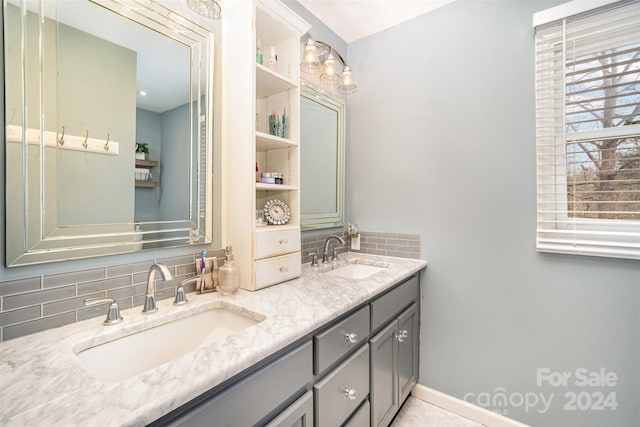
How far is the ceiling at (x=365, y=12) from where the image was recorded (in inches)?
72.1

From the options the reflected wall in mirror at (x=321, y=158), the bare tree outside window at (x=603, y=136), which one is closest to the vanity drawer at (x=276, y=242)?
the reflected wall in mirror at (x=321, y=158)

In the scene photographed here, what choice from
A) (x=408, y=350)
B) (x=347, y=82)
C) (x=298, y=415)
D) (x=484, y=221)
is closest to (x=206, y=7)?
(x=347, y=82)

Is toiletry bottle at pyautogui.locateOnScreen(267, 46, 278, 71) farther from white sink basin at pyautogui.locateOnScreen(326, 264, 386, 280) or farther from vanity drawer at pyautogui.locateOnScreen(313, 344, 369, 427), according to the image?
vanity drawer at pyautogui.locateOnScreen(313, 344, 369, 427)

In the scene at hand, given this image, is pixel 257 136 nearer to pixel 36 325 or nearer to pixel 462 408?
pixel 36 325

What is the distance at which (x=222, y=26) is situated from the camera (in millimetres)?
Result: 1359

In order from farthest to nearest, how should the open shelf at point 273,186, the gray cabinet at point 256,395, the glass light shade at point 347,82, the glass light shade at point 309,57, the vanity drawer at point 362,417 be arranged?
the glass light shade at point 347,82, the glass light shade at point 309,57, the open shelf at point 273,186, the vanity drawer at point 362,417, the gray cabinet at point 256,395

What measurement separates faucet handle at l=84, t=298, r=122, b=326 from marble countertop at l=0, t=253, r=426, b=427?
21 millimetres

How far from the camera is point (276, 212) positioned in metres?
1.50

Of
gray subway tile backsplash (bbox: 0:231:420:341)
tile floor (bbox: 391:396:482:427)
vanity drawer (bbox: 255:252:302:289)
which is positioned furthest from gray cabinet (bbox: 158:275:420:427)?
gray subway tile backsplash (bbox: 0:231:420:341)

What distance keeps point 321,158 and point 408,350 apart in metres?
1.36

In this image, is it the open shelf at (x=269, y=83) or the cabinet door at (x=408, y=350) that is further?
the cabinet door at (x=408, y=350)

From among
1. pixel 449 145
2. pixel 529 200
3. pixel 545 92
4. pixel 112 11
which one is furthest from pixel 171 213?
pixel 545 92

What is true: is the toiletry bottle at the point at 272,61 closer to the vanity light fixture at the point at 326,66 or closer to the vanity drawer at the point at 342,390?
the vanity light fixture at the point at 326,66

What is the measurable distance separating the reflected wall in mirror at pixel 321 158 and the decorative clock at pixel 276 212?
1.03 feet
